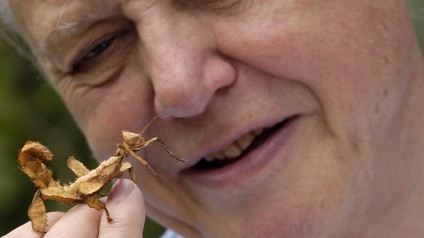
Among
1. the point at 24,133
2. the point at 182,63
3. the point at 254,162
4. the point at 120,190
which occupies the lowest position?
the point at 24,133

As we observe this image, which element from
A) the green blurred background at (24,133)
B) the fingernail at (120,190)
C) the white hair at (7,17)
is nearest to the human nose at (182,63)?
the fingernail at (120,190)

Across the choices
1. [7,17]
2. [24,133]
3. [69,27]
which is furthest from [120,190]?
[24,133]

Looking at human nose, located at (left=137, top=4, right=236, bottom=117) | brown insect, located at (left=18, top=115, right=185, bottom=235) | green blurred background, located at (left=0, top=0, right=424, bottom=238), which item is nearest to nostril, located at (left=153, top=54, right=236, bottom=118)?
human nose, located at (left=137, top=4, right=236, bottom=117)

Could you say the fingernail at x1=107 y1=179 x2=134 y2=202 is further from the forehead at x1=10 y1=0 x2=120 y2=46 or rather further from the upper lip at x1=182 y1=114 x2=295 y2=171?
the forehead at x1=10 y1=0 x2=120 y2=46

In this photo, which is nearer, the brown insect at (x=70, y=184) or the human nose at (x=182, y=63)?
the brown insect at (x=70, y=184)

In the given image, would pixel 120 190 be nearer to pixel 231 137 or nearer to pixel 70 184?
pixel 70 184

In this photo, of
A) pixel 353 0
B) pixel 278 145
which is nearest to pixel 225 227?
pixel 278 145

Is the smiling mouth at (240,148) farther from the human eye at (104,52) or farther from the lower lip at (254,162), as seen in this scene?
the human eye at (104,52)
